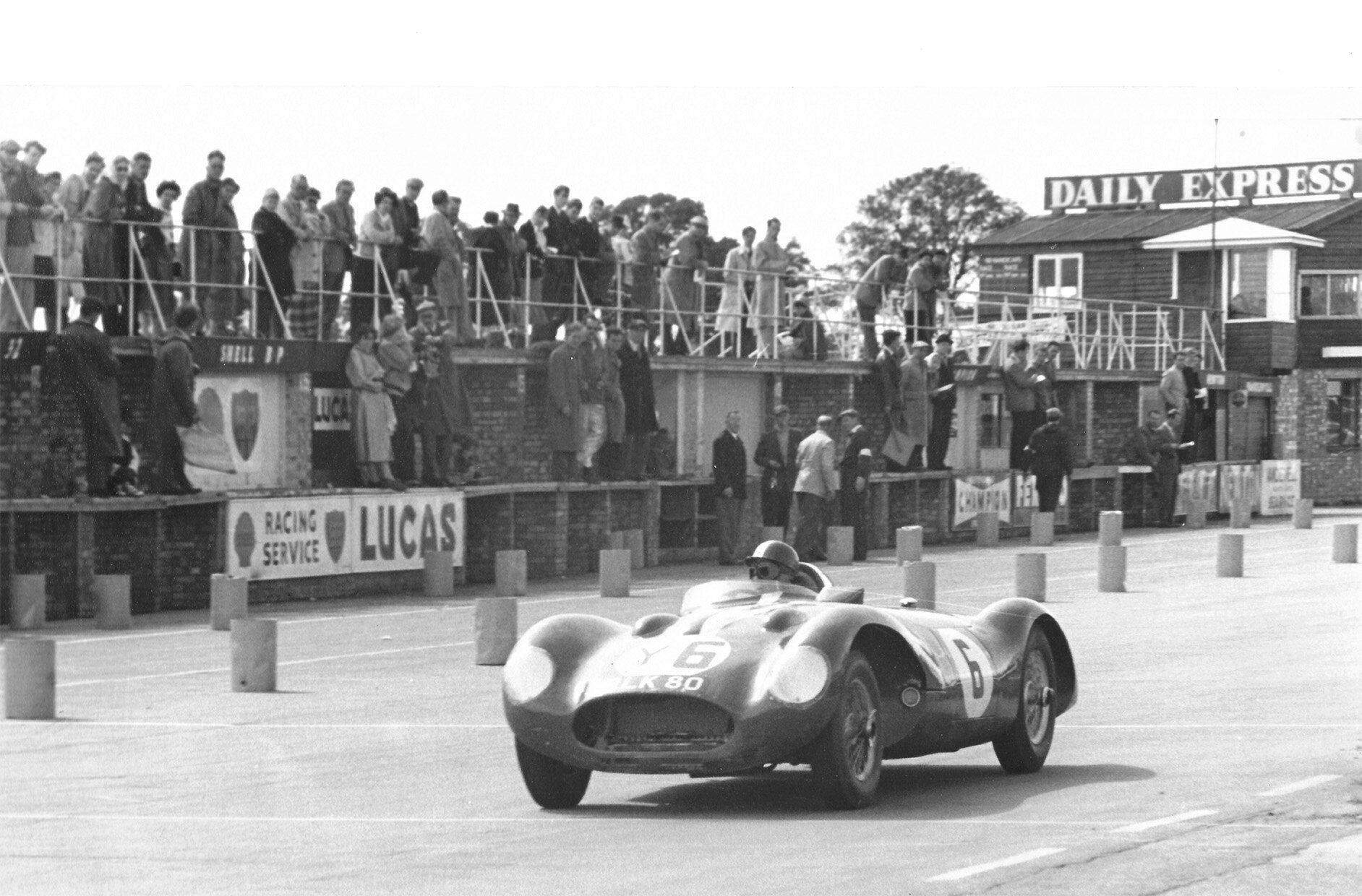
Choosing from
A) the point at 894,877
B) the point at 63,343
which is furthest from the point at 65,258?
the point at 894,877

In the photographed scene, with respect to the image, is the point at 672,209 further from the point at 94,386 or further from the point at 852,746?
the point at 852,746

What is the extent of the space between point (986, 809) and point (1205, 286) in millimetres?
52268

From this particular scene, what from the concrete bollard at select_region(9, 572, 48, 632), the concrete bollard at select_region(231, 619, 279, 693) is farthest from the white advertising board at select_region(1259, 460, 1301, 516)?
the concrete bollard at select_region(231, 619, 279, 693)

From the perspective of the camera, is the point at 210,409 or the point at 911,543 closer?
the point at 210,409

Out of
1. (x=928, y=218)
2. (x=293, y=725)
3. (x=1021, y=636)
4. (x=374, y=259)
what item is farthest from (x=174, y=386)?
(x=928, y=218)

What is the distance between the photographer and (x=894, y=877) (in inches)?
340

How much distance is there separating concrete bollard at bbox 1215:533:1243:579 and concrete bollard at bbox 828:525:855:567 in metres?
4.80

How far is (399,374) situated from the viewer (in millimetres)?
26844

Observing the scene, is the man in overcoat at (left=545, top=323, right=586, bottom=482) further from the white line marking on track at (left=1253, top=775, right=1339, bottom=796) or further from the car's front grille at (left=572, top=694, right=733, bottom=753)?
the car's front grille at (left=572, top=694, right=733, bottom=753)

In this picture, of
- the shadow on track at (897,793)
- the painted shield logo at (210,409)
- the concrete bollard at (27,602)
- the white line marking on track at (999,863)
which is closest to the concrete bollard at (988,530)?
the painted shield logo at (210,409)

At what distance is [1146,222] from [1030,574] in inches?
1621

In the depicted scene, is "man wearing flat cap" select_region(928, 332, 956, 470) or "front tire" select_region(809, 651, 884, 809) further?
"man wearing flat cap" select_region(928, 332, 956, 470)

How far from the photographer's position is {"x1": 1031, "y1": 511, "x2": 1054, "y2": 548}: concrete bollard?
3706 cm

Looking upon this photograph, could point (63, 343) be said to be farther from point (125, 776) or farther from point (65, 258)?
point (125, 776)
